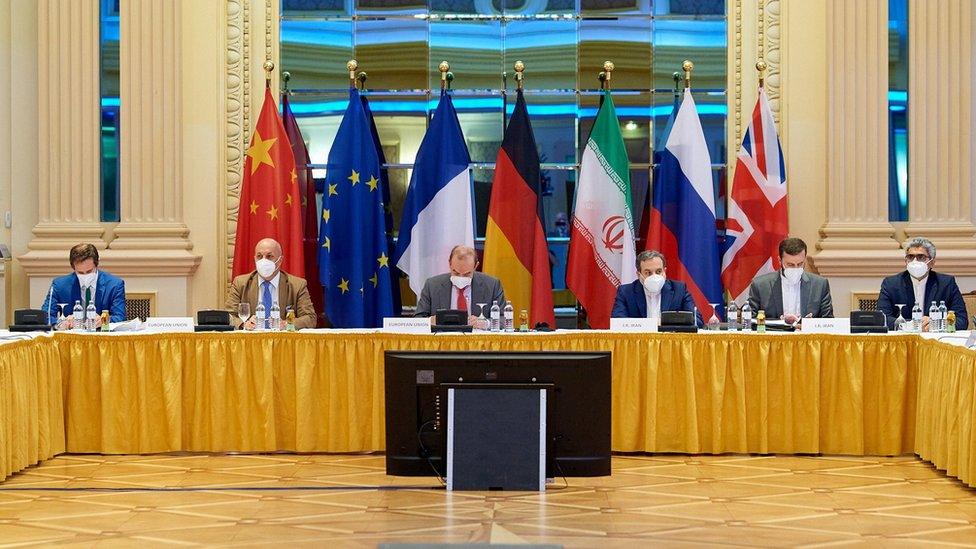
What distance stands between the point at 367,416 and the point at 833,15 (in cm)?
510

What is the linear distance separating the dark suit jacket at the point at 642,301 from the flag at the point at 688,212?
140 cm

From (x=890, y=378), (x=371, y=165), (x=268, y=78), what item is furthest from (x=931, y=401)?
(x=268, y=78)

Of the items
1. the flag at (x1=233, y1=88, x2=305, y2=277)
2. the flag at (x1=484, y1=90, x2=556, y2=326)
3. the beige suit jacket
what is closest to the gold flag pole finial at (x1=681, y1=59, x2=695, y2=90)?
the flag at (x1=484, y1=90, x2=556, y2=326)

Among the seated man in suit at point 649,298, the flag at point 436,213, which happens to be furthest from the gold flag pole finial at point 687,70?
the seated man in suit at point 649,298

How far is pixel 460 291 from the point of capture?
8602 millimetres

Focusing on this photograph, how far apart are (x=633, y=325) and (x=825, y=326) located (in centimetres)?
116

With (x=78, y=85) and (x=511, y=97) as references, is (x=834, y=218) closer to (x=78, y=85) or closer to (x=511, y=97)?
(x=511, y=97)

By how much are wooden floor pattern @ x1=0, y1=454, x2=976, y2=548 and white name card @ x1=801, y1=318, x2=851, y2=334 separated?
2.49 feet

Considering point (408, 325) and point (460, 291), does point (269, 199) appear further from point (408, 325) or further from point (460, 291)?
point (408, 325)

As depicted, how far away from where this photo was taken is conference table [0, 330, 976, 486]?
7.52 m

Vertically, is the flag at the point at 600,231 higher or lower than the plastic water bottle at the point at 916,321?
higher

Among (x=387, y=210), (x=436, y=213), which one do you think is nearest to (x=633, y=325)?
(x=436, y=213)

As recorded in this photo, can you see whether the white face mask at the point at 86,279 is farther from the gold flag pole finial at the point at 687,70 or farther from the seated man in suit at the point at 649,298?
the gold flag pole finial at the point at 687,70

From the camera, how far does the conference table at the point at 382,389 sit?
7.52 metres
